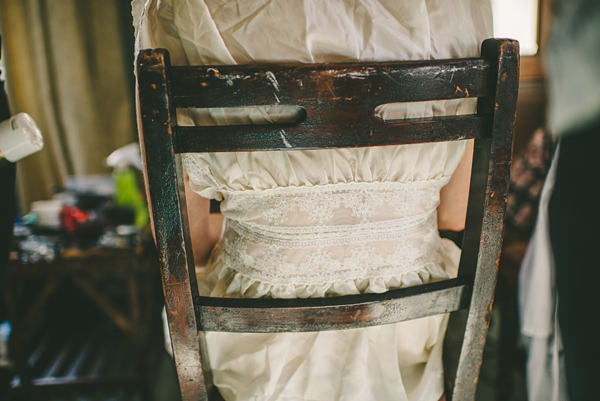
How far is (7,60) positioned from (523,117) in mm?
2778

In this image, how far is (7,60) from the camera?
212 cm

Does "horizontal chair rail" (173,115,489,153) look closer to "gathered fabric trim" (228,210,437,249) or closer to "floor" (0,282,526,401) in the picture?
"gathered fabric trim" (228,210,437,249)

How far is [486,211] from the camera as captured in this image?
21.9 inches

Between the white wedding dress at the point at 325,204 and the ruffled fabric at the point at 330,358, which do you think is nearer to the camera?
the white wedding dress at the point at 325,204

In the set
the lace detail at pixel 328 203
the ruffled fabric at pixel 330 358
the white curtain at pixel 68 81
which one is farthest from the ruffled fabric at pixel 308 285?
the white curtain at pixel 68 81

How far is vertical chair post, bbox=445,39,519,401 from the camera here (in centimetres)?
50

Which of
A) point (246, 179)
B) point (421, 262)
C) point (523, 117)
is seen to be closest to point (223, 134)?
point (246, 179)

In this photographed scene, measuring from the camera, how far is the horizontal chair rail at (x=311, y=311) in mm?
563

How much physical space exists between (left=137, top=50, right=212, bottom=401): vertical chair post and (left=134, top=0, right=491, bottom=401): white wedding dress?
8 cm

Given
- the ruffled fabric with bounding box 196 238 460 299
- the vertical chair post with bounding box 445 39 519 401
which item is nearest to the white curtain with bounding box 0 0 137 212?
→ the ruffled fabric with bounding box 196 238 460 299

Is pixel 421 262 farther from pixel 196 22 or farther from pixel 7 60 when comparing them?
pixel 7 60

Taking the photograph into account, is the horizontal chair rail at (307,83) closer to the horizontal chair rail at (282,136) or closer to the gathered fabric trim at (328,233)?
the horizontal chair rail at (282,136)

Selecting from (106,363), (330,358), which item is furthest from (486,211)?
(106,363)

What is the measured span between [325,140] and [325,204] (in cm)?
15
